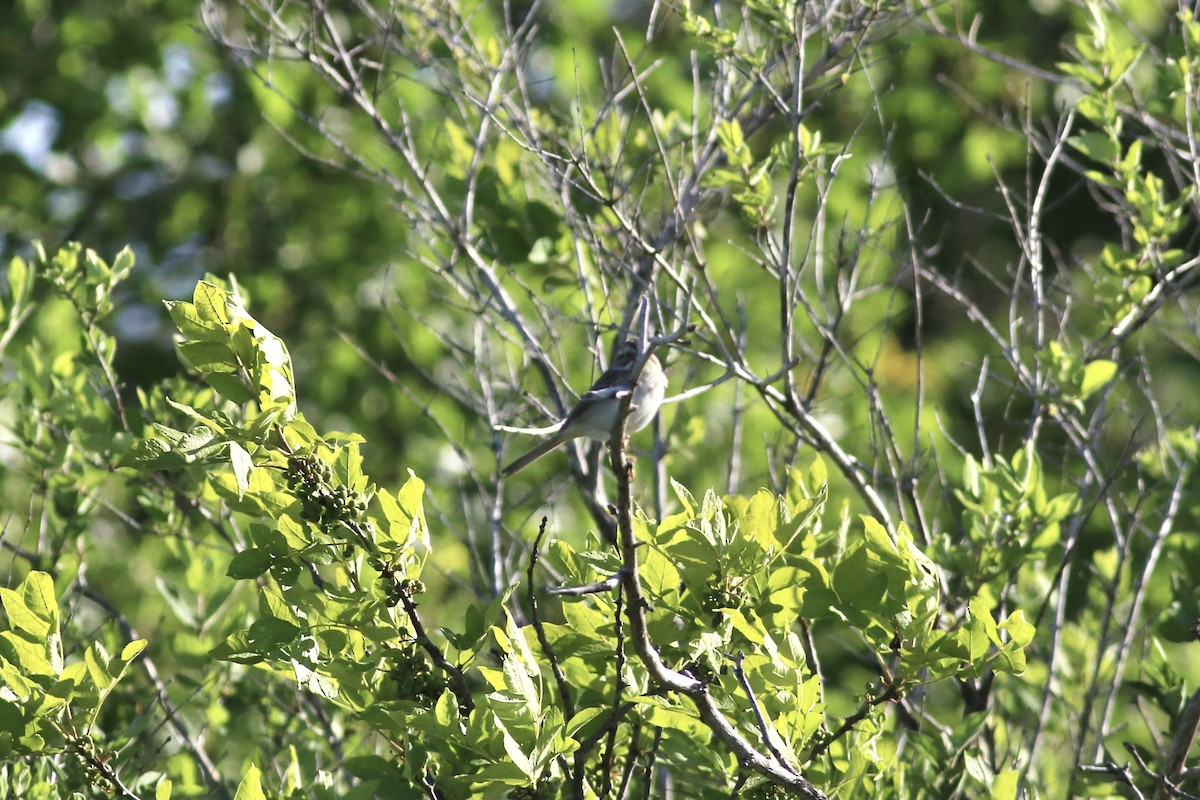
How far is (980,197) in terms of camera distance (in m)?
10.4

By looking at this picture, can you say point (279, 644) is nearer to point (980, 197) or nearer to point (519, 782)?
point (519, 782)

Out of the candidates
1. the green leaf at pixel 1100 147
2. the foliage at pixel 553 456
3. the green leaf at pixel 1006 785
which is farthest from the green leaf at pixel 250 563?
the green leaf at pixel 1100 147

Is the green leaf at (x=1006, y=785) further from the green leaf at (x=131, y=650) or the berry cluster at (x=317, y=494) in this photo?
the green leaf at (x=131, y=650)

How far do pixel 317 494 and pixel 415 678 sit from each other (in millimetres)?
434

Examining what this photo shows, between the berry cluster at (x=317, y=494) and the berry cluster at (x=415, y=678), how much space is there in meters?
0.34

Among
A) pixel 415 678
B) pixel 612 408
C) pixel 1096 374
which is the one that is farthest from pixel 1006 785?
pixel 612 408

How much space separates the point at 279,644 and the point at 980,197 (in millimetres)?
9254

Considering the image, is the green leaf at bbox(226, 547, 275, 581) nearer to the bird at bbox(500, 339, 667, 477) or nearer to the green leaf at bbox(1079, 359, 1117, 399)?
the bird at bbox(500, 339, 667, 477)

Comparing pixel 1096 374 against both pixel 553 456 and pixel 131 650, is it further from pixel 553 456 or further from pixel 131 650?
pixel 553 456

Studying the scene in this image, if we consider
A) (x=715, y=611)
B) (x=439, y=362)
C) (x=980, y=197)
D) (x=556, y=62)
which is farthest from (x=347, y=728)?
(x=980, y=197)

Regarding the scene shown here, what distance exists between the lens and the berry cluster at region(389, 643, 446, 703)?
239cm

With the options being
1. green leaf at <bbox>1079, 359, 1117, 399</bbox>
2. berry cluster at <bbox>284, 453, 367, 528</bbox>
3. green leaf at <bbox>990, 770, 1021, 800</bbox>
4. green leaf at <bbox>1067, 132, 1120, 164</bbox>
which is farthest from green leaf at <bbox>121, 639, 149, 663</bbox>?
green leaf at <bbox>1067, 132, 1120, 164</bbox>

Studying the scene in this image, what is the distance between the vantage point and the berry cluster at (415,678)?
239cm

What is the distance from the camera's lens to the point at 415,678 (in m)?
2.41
